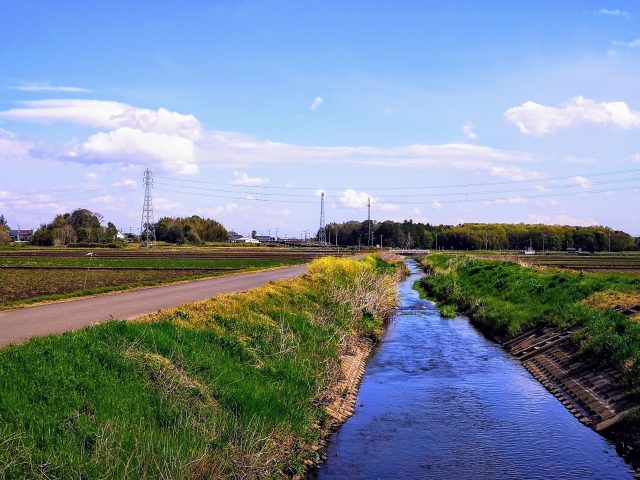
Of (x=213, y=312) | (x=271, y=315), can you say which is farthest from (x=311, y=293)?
(x=213, y=312)

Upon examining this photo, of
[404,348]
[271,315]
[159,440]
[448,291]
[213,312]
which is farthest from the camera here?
[448,291]

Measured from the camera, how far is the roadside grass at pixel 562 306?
20484 mm

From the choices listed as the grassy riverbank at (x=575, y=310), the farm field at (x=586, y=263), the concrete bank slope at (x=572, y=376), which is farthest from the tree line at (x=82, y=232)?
the concrete bank slope at (x=572, y=376)

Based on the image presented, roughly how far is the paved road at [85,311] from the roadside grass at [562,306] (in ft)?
50.2

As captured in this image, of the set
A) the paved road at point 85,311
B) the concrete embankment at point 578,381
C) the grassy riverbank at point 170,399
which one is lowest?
the concrete embankment at point 578,381

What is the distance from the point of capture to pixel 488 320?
35156 millimetres

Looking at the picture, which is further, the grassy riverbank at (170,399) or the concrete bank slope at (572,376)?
the concrete bank slope at (572,376)

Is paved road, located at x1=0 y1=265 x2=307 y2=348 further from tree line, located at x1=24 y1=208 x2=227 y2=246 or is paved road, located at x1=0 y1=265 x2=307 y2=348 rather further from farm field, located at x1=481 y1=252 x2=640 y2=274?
tree line, located at x1=24 y1=208 x2=227 y2=246

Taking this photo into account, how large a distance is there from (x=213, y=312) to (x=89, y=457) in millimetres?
11035

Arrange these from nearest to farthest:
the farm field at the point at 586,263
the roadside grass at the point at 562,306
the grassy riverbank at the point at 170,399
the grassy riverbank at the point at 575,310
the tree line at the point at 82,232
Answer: the grassy riverbank at the point at 170,399
the grassy riverbank at the point at 575,310
the roadside grass at the point at 562,306
the farm field at the point at 586,263
the tree line at the point at 82,232

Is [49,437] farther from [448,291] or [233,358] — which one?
[448,291]

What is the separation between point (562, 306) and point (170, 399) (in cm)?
2336

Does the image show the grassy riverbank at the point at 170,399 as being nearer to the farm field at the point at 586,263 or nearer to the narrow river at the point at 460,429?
the narrow river at the point at 460,429

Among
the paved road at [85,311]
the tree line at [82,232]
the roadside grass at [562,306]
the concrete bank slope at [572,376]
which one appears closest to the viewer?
the concrete bank slope at [572,376]
